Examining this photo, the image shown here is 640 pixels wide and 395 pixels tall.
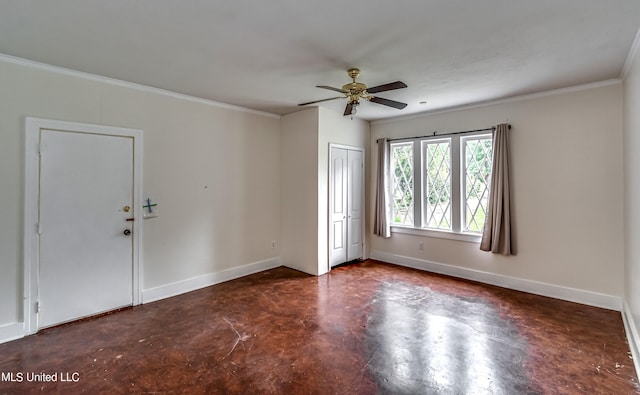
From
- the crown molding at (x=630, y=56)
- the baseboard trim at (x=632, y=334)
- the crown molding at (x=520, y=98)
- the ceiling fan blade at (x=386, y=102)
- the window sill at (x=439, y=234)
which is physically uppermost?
the crown molding at (x=520, y=98)

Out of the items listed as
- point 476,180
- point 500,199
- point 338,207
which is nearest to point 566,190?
point 500,199

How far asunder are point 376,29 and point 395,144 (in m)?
3.29

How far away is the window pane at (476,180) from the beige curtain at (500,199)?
21 cm

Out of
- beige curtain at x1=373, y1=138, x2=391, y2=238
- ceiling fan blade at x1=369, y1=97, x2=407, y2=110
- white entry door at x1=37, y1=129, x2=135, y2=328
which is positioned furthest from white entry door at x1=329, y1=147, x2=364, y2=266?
white entry door at x1=37, y1=129, x2=135, y2=328

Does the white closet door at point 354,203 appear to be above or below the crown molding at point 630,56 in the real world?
below

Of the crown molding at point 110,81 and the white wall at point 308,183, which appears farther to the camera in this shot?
the white wall at point 308,183

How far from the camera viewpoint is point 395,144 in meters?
5.41

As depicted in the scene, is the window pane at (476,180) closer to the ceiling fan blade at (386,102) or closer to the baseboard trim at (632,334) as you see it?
the baseboard trim at (632,334)

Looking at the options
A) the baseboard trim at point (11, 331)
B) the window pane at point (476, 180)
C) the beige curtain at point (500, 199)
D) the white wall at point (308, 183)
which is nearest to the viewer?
the baseboard trim at point (11, 331)

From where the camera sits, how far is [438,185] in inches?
195

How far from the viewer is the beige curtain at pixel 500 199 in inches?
162

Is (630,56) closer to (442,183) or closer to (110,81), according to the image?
(442,183)

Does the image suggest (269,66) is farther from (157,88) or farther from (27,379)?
(27,379)

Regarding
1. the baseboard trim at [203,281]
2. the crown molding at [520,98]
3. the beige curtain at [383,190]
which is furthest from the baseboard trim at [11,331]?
the crown molding at [520,98]
